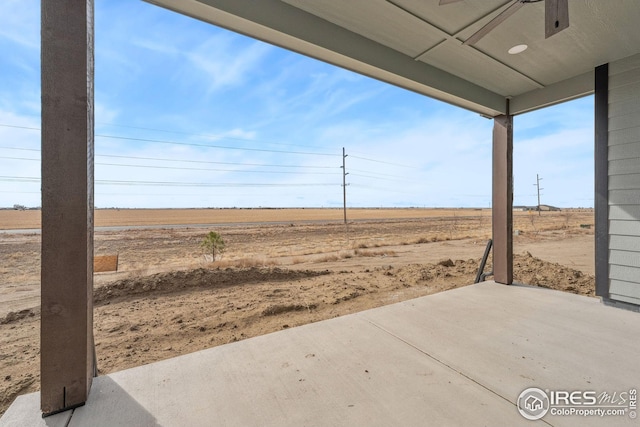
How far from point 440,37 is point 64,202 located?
9.54 ft

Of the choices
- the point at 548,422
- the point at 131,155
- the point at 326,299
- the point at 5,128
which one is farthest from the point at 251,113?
the point at 548,422

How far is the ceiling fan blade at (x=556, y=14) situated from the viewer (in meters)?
1.56

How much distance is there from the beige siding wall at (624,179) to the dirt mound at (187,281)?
4.67 meters

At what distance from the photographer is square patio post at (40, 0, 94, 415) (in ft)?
4.13

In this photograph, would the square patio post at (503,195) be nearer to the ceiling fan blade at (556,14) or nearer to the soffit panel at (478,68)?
the soffit panel at (478,68)

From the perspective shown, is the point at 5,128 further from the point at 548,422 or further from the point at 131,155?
the point at 548,422

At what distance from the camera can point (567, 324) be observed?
2.35 m

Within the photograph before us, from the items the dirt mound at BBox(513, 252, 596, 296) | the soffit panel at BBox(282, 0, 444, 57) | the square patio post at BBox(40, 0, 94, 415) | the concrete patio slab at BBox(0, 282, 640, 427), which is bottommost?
the dirt mound at BBox(513, 252, 596, 296)

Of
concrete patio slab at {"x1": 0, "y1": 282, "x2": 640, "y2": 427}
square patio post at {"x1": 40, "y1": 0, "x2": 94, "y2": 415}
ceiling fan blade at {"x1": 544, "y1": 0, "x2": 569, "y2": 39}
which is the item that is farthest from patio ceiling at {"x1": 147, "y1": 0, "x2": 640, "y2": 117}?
concrete patio slab at {"x1": 0, "y1": 282, "x2": 640, "y2": 427}

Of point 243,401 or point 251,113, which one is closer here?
point 243,401

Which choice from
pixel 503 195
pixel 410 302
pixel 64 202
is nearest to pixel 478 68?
pixel 503 195

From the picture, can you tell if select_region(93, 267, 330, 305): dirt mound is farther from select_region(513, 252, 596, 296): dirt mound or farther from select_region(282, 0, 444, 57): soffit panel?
select_region(282, 0, 444, 57): soffit panel

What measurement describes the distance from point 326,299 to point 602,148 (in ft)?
12.3

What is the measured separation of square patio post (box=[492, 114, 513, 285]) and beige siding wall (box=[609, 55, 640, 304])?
95 centimetres
